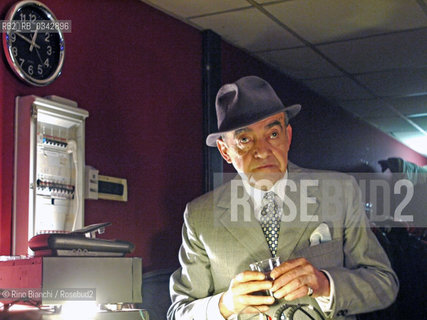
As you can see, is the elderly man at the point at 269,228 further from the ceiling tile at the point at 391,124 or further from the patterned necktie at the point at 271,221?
the ceiling tile at the point at 391,124

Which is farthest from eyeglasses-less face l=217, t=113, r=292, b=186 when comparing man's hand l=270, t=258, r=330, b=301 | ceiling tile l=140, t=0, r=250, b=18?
ceiling tile l=140, t=0, r=250, b=18

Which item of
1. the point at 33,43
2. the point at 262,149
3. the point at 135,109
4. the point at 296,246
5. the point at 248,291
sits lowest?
the point at 248,291

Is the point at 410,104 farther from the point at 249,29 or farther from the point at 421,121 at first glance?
the point at 249,29

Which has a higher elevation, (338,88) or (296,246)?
(338,88)

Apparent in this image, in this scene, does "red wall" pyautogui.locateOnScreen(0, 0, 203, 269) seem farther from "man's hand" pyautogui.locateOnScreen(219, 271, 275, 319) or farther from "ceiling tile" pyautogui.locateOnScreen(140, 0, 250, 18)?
"man's hand" pyautogui.locateOnScreen(219, 271, 275, 319)

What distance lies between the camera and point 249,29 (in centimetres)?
464

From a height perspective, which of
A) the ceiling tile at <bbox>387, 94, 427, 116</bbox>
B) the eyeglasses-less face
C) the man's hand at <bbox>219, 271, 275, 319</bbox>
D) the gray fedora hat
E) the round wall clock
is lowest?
the man's hand at <bbox>219, 271, 275, 319</bbox>

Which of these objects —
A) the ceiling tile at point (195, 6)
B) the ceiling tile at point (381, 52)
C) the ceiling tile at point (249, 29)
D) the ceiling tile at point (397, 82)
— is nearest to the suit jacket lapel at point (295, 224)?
the ceiling tile at point (195, 6)

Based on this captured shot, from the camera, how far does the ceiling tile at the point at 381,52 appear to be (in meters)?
4.94

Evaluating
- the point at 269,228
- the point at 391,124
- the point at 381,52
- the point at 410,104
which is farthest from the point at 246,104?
the point at 391,124

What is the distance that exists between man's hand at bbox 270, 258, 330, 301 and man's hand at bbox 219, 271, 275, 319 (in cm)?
3

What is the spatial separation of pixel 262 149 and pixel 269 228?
0.91 ft

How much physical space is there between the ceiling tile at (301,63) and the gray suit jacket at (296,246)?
120 inches

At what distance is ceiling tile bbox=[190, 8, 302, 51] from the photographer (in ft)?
14.3
